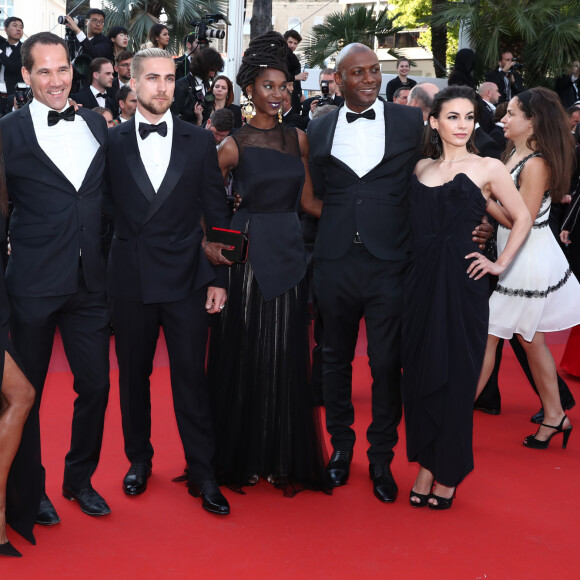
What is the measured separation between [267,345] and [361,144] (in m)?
0.96

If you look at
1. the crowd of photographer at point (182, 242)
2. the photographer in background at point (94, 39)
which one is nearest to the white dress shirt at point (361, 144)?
the crowd of photographer at point (182, 242)

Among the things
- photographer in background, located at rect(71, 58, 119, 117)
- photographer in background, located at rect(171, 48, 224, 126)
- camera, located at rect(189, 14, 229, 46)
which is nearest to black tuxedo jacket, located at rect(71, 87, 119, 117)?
photographer in background, located at rect(71, 58, 119, 117)

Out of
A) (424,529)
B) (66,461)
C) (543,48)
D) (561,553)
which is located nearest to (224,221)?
(66,461)

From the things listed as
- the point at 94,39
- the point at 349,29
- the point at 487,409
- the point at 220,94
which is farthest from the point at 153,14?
the point at 487,409

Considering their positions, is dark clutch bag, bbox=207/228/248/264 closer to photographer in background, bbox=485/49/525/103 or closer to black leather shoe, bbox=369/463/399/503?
black leather shoe, bbox=369/463/399/503

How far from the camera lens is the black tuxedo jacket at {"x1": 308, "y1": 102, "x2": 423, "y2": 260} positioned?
3.49 m

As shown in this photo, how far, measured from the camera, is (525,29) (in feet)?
35.7

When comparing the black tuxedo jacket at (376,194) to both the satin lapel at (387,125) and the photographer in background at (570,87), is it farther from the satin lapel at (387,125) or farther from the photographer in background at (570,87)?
the photographer in background at (570,87)

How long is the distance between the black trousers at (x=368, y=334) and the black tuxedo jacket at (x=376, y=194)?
7 cm

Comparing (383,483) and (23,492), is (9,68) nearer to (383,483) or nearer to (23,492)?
(23,492)

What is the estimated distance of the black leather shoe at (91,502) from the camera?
10.7 ft

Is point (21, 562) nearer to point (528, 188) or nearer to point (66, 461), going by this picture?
point (66, 461)

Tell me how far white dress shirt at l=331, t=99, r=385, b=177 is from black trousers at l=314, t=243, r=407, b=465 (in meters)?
0.36

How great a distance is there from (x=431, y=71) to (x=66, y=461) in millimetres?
31027
